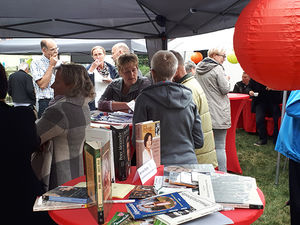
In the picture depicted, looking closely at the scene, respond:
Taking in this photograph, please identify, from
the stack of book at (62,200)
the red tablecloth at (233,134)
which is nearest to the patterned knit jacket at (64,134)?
the stack of book at (62,200)

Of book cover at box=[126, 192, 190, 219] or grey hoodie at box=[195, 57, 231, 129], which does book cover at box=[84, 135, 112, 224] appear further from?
grey hoodie at box=[195, 57, 231, 129]

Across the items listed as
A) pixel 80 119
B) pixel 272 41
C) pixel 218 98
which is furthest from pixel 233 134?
pixel 272 41

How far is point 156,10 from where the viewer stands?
3656mm

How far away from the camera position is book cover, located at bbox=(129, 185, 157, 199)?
4.20 ft

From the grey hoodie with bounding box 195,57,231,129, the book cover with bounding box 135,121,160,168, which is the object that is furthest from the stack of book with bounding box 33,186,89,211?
the grey hoodie with bounding box 195,57,231,129

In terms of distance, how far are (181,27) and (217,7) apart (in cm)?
70

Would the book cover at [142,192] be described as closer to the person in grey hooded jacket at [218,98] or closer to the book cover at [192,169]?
the book cover at [192,169]

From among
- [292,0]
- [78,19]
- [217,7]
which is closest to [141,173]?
[292,0]

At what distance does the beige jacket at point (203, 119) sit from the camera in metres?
2.64

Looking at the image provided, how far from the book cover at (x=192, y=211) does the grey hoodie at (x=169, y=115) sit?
738 millimetres

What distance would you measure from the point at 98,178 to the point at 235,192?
24.7 inches

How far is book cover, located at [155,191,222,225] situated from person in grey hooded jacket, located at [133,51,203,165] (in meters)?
0.73

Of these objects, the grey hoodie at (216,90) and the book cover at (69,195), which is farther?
the grey hoodie at (216,90)

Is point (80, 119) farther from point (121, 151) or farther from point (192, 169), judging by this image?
point (192, 169)
